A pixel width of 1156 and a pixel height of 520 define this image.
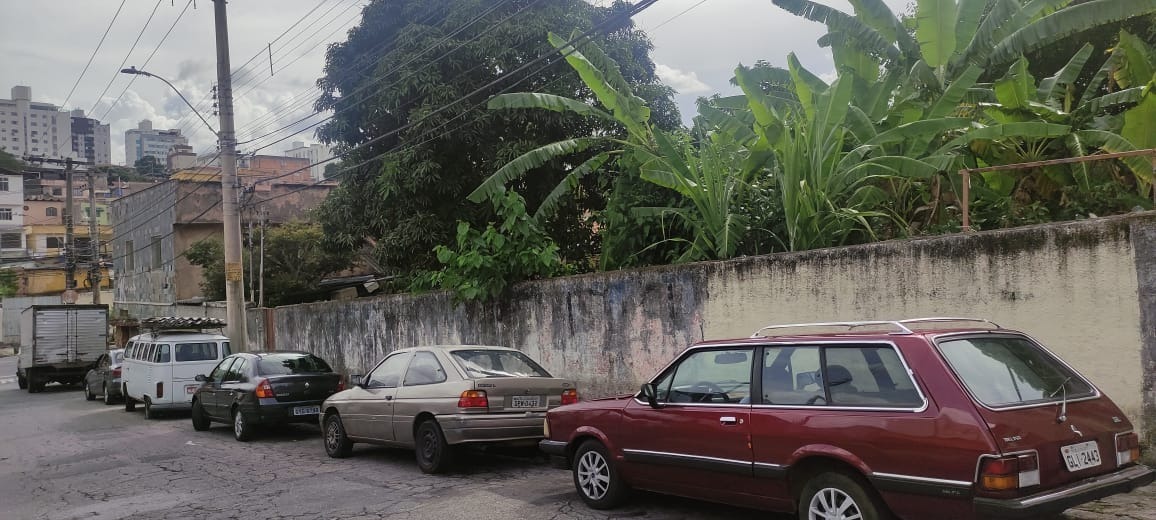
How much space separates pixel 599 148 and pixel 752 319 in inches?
336

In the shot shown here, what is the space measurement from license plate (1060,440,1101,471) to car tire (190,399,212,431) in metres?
13.4

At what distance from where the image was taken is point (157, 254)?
41.3 metres

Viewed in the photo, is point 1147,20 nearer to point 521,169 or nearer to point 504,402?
point 521,169

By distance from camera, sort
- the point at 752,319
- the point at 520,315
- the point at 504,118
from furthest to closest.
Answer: the point at 504,118, the point at 520,315, the point at 752,319

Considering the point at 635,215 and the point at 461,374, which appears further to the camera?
the point at 635,215

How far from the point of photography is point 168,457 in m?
11.4

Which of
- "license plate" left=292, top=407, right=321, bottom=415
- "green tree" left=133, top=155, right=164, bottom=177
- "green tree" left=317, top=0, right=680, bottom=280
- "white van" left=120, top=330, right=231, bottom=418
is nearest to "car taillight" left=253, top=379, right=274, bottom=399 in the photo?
"license plate" left=292, top=407, right=321, bottom=415

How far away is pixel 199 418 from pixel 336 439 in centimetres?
516

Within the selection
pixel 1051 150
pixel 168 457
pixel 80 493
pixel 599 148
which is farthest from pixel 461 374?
pixel 599 148

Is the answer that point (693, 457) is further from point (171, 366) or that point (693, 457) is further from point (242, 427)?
point (171, 366)

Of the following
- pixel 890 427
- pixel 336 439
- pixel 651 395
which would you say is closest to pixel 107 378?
pixel 336 439

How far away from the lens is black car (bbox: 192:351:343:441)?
12.6 meters

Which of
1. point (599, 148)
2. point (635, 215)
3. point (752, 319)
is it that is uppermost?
point (599, 148)

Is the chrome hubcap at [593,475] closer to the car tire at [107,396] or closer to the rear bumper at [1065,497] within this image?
the rear bumper at [1065,497]
